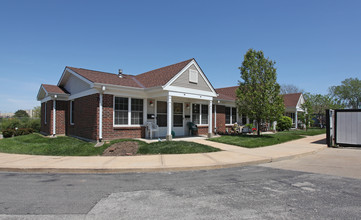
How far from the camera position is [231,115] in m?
19.6

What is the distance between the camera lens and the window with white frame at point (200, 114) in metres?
16.6

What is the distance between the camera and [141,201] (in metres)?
4.47

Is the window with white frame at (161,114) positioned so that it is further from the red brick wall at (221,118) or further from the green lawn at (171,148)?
the red brick wall at (221,118)

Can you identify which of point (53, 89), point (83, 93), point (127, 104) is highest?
point (53, 89)

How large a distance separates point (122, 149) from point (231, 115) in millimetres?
11934

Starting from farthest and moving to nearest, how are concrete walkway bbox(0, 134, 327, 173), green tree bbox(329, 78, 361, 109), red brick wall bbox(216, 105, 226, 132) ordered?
green tree bbox(329, 78, 361, 109) < red brick wall bbox(216, 105, 226, 132) < concrete walkway bbox(0, 134, 327, 173)

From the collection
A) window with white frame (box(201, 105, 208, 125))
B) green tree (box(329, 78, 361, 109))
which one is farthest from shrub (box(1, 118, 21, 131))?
green tree (box(329, 78, 361, 109))

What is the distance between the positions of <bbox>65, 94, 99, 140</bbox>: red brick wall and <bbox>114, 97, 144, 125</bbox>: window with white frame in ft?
3.62

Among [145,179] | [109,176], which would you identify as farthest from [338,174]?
[109,176]

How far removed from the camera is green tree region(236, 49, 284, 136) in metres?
14.9

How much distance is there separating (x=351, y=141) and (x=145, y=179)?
41.3 feet

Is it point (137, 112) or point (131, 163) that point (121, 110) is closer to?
point (137, 112)

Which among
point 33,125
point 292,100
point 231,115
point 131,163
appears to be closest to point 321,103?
point 292,100

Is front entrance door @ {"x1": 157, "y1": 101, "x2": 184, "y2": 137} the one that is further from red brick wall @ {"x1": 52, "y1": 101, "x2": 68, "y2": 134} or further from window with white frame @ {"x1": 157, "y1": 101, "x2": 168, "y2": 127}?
red brick wall @ {"x1": 52, "y1": 101, "x2": 68, "y2": 134}
